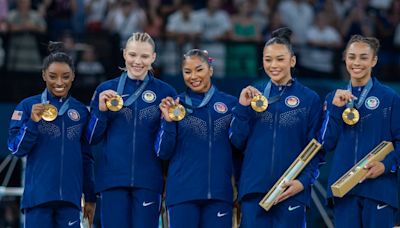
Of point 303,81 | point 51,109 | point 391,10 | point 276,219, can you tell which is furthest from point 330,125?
point 391,10

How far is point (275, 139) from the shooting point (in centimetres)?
957

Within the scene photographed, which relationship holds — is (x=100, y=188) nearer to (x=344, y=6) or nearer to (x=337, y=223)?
(x=337, y=223)

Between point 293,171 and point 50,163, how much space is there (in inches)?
74.3

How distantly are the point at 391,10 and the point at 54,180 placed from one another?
934cm

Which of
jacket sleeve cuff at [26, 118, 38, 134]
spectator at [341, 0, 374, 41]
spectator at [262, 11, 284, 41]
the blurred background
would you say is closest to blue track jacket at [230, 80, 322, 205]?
jacket sleeve cuff at [26, 118, 38, 134]

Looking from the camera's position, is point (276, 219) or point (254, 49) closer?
point (276, 219)

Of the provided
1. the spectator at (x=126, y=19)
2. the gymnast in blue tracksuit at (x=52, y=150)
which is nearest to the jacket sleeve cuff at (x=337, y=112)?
the gymnast in blue tracksuit at (x=52, y=150)

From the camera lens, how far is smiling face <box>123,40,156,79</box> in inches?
387

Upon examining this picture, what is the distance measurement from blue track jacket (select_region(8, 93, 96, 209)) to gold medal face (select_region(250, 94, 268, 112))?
4.58 feet

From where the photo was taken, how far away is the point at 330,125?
9.50 metres

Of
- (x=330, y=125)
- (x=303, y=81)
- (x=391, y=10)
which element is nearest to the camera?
(x=330, y=125)

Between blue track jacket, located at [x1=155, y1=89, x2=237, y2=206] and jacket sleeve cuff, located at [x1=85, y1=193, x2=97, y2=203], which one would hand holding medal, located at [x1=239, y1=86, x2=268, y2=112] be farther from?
jacket sleeve cuff, located at [x1=85, y1=193, x2=97, y2=203]

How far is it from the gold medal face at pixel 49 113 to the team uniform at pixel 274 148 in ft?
4.57

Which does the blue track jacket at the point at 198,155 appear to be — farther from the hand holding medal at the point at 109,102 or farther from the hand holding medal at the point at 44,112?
the hand holding medal at the point at 44,112
